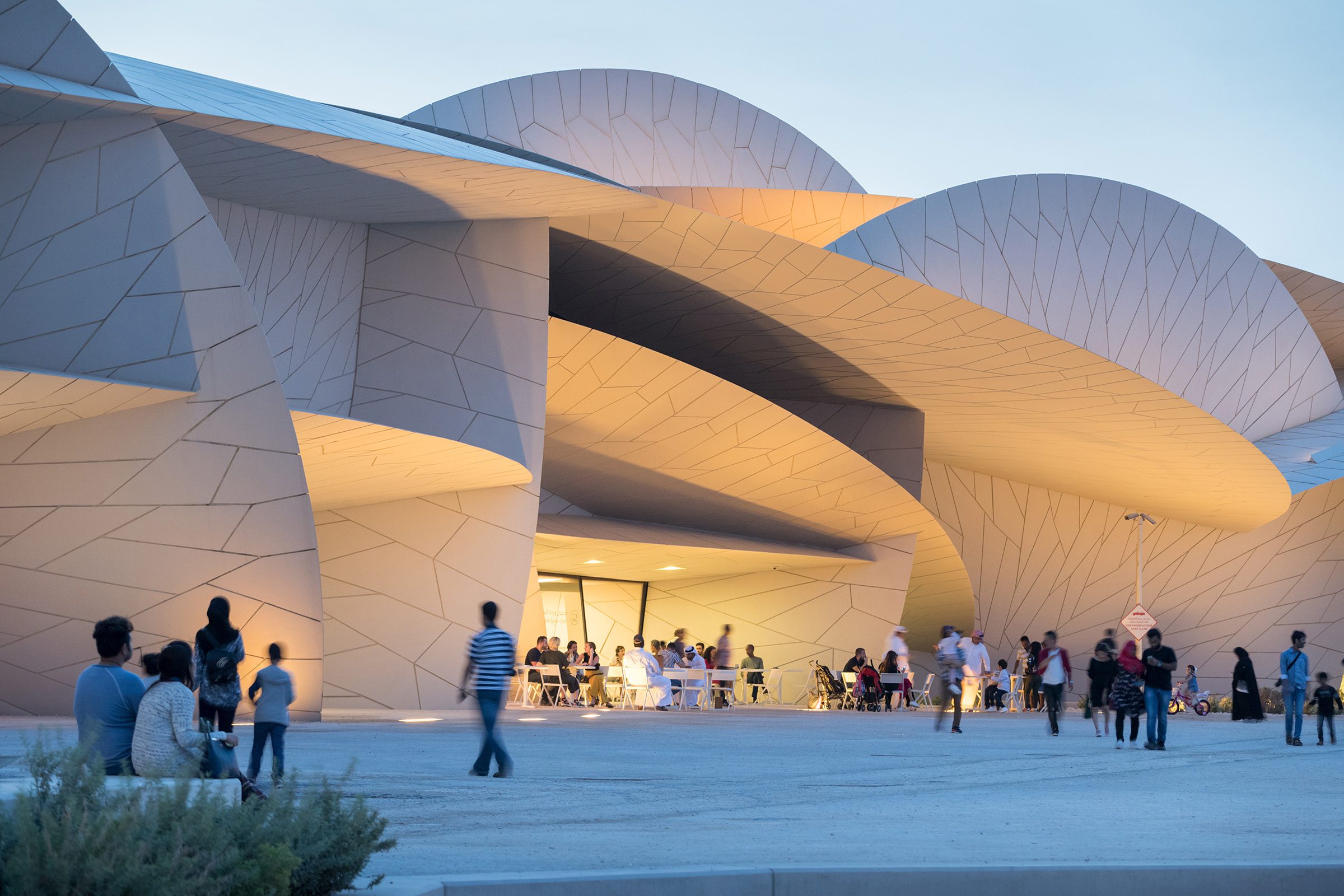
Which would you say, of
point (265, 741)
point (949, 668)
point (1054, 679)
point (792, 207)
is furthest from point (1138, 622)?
point (265, 741)

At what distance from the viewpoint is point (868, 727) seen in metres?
17.0

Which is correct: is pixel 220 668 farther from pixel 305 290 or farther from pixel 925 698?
pixel 925 698

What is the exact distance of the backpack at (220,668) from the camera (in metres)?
8.04

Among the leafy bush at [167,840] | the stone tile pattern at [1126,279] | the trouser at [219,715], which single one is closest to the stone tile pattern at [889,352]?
the stone tile pattern at [1126,279]

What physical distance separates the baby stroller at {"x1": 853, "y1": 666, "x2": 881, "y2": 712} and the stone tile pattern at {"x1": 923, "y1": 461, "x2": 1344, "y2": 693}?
35.0 feet

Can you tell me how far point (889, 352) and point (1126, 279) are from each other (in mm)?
4596

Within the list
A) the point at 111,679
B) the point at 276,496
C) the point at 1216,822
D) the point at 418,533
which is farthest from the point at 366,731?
the point at 1216,822

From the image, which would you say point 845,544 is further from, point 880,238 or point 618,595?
point 880,238

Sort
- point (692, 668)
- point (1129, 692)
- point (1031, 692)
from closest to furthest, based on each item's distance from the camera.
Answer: point (1129, 692) → point (692, 668) → point (1031, 692)

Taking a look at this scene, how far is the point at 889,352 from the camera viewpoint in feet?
76.1

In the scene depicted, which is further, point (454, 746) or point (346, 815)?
point (454, 746)

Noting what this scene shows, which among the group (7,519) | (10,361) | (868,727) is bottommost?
(868,727)

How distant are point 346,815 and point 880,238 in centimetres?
1639

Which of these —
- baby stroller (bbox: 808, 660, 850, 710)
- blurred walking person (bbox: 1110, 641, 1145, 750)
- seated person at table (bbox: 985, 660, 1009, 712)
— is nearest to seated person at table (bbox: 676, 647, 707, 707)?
baby stroller (bbox: 808, 660, 850, 710)
